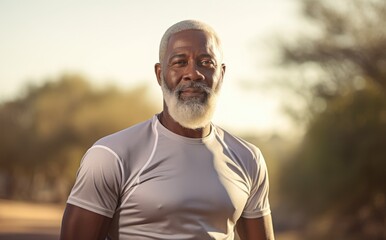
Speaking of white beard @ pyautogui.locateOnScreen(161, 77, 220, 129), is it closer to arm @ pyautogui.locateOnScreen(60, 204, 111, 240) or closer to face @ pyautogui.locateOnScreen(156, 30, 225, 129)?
face @ pyautogui.locateOnScreen(156, 30, 225, 129)

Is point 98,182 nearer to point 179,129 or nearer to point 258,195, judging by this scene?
point 179,129

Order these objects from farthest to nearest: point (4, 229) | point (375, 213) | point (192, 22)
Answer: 1. point (4, 229)
2. point (375, 213)
3. point (192, 22)

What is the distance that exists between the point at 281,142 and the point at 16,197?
30468mm

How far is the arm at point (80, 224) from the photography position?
3.04m

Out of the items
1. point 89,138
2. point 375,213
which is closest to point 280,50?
point 375,213

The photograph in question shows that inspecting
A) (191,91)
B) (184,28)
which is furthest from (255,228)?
(184,28)

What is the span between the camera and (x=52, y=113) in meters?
52.9

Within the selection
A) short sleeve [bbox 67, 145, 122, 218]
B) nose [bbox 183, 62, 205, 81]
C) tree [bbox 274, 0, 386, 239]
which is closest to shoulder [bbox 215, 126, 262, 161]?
nose [bbox 183, 62, 205, 81]

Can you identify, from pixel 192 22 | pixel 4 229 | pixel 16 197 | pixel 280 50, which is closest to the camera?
pixel 192 22

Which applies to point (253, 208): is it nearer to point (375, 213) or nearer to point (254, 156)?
point (254, 156)

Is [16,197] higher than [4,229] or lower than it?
higher

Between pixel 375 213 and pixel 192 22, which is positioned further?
pixel 375 213

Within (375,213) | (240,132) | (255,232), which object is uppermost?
(240,132)

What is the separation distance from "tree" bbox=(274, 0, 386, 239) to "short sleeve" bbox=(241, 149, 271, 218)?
60.9ft
